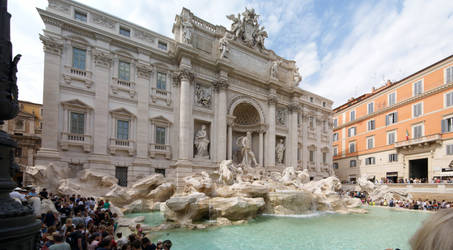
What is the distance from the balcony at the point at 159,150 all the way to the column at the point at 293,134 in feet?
40.0

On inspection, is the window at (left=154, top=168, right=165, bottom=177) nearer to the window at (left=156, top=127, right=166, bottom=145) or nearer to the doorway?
the window at (left=156, top=127, right=166, bottom=145)

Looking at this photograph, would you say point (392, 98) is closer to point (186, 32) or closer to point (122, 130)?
point (186, 32)

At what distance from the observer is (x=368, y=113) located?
95.1ft

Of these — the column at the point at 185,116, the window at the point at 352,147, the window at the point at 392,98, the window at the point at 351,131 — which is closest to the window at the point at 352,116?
the window at the point at 351,131

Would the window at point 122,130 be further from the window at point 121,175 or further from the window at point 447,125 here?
the window at point 447,125

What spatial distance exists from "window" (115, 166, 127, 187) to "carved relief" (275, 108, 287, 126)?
47.2ft

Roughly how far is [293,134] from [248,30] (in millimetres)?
10881

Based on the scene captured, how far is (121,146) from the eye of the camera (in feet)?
47.0

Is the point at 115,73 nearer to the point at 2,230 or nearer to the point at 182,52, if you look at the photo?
the point at 182,52

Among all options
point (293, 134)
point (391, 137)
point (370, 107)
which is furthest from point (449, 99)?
point (293, 134)

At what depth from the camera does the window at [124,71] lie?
49.5 feet

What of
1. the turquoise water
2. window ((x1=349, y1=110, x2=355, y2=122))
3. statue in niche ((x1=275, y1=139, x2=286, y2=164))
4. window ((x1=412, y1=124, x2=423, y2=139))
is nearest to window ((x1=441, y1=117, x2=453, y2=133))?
window ((x1=412, y1=124, x2=423, y2=139))

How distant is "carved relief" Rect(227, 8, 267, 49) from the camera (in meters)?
20.2

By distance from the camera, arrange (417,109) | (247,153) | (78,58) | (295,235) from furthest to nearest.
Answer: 1. (417,109)
2. (247,153)
3. (78,58)
4. (295,235)
